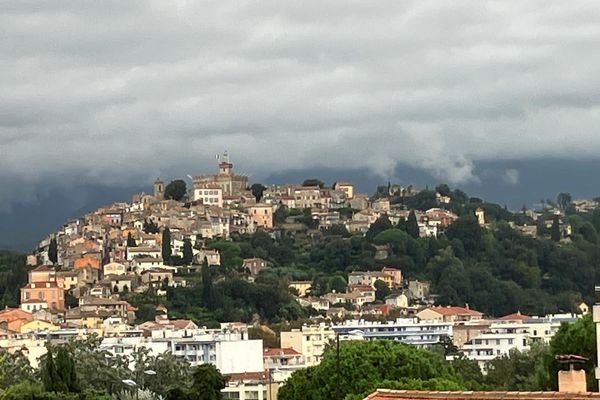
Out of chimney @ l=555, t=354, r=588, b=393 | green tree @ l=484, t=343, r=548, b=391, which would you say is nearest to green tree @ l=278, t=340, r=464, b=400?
green tree @ l=484, t=343, r=548, b=391

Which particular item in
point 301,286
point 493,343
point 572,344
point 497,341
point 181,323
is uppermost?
point 301,286

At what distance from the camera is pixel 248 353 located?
124875 mm

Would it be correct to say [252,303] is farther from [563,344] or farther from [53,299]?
[563,344]

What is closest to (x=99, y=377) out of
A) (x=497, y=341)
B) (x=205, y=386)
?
(x=205, y=386)

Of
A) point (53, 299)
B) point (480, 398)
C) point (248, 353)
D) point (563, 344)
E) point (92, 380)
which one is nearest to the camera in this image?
point (480, 398)

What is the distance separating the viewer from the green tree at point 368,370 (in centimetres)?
5609

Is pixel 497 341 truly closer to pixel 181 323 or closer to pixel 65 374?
pixel 181 323

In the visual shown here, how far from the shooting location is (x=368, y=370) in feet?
187

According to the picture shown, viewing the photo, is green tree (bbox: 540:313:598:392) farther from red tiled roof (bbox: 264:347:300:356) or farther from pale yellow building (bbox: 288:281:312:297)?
pale yellow building (bbox: 288:281:312:297)

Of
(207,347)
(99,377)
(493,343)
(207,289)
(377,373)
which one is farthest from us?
(207,289)

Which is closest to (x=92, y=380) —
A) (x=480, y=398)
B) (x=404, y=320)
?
(x=480, y=398)

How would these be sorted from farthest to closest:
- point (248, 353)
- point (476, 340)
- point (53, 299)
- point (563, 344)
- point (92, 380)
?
point (53, 299) → point (476, 340) → point (248, 353) → point (92, 380) → point (563, 344)

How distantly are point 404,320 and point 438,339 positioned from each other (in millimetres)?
11805

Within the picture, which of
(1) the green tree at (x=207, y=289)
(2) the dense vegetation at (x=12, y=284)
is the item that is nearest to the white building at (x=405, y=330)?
(1) the green tree at (x=207, y=289)
